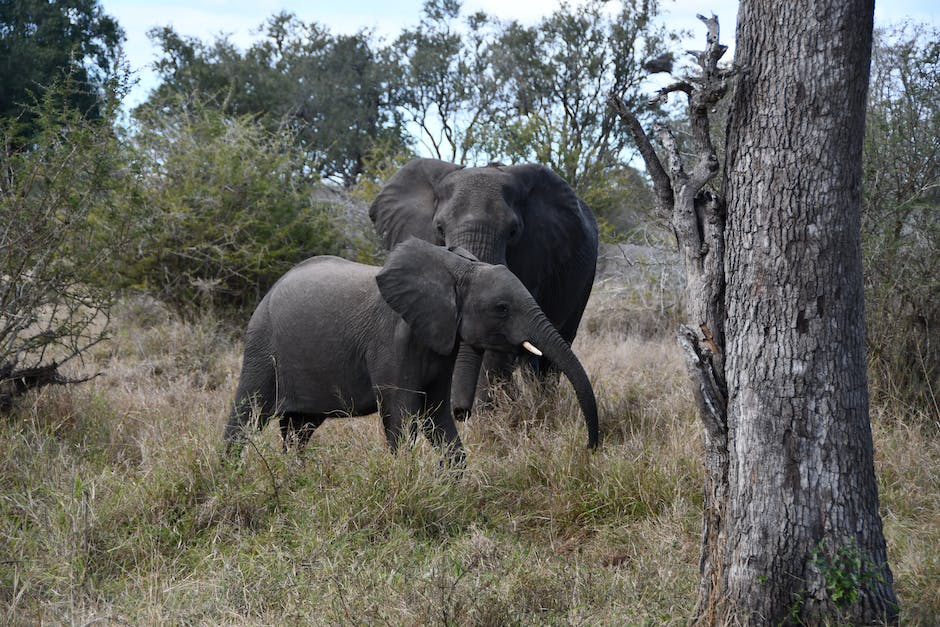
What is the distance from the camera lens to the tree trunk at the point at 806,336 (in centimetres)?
316

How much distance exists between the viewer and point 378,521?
4379 mm

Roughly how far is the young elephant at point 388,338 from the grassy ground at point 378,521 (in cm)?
31

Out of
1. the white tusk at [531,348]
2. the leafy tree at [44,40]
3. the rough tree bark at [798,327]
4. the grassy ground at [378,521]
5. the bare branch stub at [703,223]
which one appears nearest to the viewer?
the rough tree bark at [798,327]

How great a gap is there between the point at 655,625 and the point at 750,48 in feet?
6.75

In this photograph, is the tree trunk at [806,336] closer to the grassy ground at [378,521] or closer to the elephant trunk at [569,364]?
the grassy ground at [378,521]

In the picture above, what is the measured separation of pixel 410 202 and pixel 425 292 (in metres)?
2.76

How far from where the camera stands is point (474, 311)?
5.02 m

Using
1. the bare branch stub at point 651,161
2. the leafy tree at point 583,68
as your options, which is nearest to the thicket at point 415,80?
the leafy tree at point 583,68

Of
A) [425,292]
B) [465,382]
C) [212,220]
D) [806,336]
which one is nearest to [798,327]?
[806,336]

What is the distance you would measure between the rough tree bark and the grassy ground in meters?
0.50

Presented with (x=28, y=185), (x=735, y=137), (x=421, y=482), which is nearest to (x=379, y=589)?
(x=421, y=482)

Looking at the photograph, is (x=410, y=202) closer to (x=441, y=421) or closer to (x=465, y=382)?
(x=465, y=382)

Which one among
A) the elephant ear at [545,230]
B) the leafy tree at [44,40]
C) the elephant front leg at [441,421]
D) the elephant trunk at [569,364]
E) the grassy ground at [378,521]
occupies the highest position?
the leafy tree at [44,40]

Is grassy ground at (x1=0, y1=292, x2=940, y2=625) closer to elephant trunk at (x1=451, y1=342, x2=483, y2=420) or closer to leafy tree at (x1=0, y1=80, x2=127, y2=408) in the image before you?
elephant trunk at (x1=451, y1=342, x2=483, y2=420)
